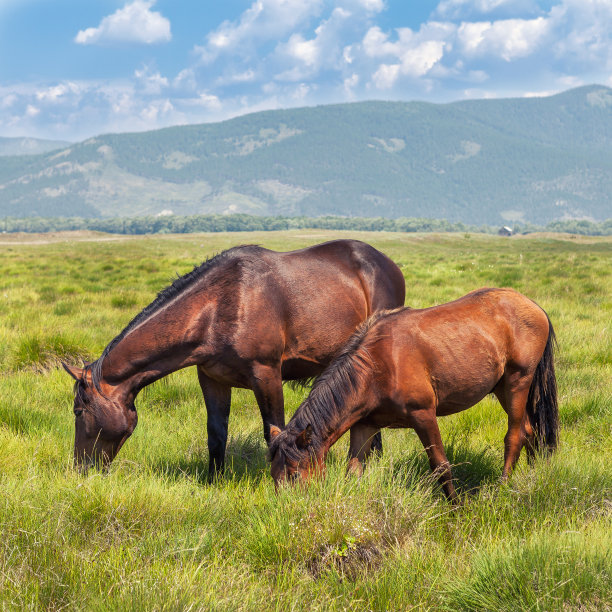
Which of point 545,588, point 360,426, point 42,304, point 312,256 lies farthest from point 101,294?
point 545,588

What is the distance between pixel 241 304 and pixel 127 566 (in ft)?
7.92

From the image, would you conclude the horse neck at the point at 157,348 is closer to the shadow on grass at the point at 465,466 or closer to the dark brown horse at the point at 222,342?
the dark brown horse at the point at 222,342

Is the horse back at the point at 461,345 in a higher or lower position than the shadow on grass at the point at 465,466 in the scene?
higher

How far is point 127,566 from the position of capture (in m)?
2.95

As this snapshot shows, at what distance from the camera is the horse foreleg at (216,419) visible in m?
5.18

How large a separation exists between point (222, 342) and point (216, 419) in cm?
81

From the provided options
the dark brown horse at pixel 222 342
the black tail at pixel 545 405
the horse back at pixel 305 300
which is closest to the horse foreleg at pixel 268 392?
the dark brown horse at pixel 222 342

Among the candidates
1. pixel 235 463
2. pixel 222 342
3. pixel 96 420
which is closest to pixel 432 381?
pixel 222 342

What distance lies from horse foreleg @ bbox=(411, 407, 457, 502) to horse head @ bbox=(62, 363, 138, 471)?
2.26 meters

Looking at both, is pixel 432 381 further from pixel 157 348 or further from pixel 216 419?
pixel 157 348

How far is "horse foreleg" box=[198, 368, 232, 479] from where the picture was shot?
5.18 metres

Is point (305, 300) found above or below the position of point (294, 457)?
above

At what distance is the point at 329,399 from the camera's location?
3.92 m

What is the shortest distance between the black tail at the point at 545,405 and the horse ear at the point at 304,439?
225 cm
